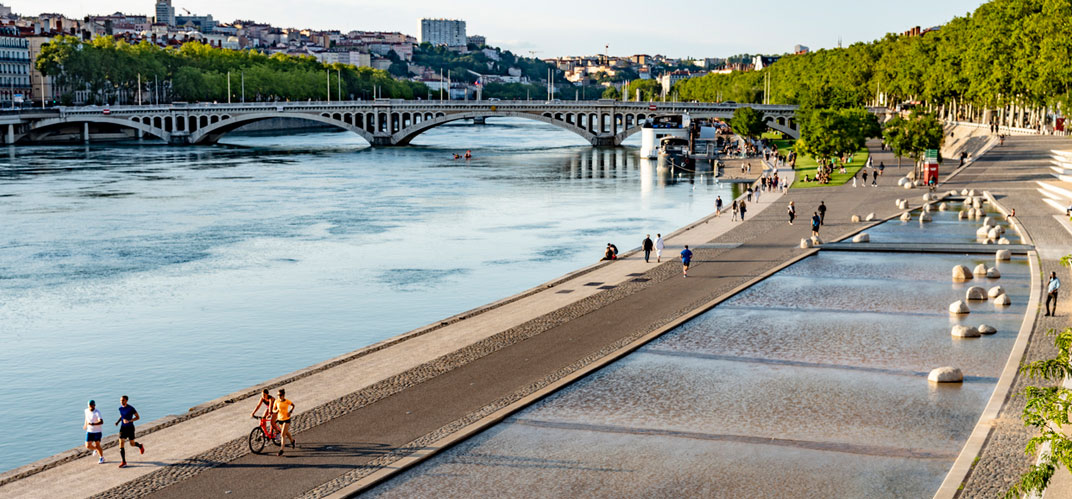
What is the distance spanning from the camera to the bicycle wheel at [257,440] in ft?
71.9

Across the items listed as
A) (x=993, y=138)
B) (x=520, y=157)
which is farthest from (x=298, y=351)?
(x=520, y=157)

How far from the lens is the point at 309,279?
48250 mm

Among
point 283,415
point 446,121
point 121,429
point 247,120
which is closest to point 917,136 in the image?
point 283,415

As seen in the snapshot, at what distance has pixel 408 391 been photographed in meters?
26.3

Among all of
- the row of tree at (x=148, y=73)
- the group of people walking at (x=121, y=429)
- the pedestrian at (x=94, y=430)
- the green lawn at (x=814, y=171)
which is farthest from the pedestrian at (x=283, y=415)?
the row of tree at (x=148, y=73)

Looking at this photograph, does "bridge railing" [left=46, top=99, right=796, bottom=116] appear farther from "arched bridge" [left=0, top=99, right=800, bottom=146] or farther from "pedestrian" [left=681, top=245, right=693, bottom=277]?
"pedestrian" [left=681, top=245, right=693, bottom=277]

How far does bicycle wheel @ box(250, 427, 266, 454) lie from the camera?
21.9 meters

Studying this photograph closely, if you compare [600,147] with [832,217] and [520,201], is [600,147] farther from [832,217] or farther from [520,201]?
[832,217]

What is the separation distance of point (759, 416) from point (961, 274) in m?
21.2

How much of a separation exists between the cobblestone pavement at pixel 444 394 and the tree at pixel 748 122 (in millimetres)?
86523

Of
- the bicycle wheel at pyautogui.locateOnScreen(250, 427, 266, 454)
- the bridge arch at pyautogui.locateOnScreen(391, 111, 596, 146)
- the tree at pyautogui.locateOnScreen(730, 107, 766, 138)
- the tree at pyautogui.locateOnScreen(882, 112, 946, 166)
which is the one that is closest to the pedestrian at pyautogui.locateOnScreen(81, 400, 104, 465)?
the bicycle wheel at pyautogui.locateOnScreen(250, 427, 266, 454)

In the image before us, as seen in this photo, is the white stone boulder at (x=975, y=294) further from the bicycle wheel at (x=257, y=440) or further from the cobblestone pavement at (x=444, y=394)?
the bicycle wheel at (x=257, y=440)

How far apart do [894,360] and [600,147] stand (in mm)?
124795

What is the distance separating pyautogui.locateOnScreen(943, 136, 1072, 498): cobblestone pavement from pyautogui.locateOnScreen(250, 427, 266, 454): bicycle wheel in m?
13.0
